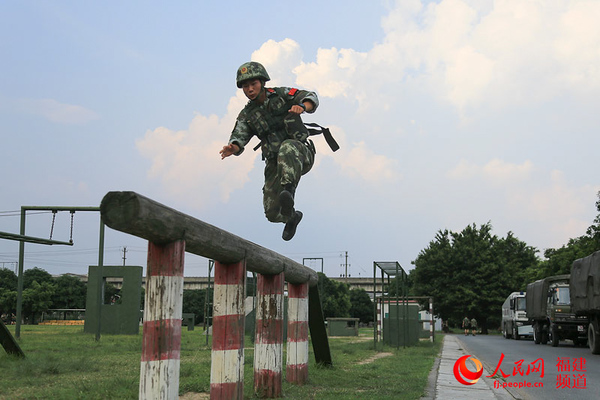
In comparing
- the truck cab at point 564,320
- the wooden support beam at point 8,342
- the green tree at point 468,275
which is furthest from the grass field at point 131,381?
the green tree at point 468,275

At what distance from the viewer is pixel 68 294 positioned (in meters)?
72.2

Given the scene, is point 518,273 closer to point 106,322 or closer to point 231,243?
point 106,322

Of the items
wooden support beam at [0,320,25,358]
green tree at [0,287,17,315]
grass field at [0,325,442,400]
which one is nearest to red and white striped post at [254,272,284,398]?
grass field at [0,325,442,400]

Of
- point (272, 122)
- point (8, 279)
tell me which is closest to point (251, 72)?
point (272, 122)

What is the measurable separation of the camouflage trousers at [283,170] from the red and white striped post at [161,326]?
1.94 metres

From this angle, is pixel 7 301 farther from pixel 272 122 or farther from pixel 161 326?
pixel 161 326

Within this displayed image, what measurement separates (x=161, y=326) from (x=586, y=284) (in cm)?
1636

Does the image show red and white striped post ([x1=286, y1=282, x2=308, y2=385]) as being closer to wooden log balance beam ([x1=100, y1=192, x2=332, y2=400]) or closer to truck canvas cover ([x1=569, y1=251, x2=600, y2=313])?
wooden log balance beam ([x1=100, y1=192, x2=332, y2=400])

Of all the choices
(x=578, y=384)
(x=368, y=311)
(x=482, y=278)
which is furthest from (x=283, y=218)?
(x=368, y=311)

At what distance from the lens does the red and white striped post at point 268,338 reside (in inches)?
231

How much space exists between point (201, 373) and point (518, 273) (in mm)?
50958

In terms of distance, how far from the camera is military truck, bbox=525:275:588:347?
2062 centimetres

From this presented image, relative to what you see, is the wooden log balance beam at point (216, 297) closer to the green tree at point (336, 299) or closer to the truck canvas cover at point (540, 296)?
the truck canvas cover at point (540, 296)

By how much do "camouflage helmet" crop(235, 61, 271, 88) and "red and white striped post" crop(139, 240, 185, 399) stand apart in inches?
86.1
